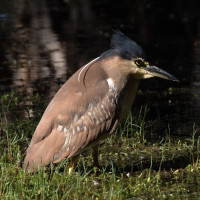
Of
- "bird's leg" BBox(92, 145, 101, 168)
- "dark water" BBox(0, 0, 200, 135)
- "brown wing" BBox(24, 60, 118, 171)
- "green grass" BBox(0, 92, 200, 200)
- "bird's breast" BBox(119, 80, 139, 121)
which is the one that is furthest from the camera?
"dark water" BBox(0, 0, 200, 135)

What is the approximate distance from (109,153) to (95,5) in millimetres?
15385

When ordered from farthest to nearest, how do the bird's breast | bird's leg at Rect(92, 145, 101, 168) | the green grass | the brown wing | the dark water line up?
the dark water
bird's leg at Rect(92, 145, 101, 168)
the bird's breast
the brown wing
the green grass

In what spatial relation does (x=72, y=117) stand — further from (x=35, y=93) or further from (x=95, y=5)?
(x=95, y=5)

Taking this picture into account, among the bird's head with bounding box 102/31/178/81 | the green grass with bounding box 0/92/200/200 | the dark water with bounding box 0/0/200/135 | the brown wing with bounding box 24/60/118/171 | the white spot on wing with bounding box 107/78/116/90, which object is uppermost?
the bird's head with bounding box 102/31/178/81

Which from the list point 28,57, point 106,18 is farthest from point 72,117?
point 106,18

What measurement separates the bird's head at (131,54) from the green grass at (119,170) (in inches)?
35.4

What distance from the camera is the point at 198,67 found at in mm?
11578

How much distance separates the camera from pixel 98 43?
1439 centimetres

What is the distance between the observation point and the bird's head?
597 cm

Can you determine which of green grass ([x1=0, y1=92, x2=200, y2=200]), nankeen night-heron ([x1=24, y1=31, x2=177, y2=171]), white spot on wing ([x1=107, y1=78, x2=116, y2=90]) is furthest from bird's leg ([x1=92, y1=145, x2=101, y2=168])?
white spot on wing ([x1=107, y1=78, x2=116, y2=90])

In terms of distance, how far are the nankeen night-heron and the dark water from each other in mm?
1899

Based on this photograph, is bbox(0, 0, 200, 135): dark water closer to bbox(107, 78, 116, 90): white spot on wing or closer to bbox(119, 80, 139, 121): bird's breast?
bbox(119, 80, 139, 121): bird's breast

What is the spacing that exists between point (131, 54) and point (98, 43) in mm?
8463

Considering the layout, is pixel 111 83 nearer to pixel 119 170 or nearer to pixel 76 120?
pixel 76 120
